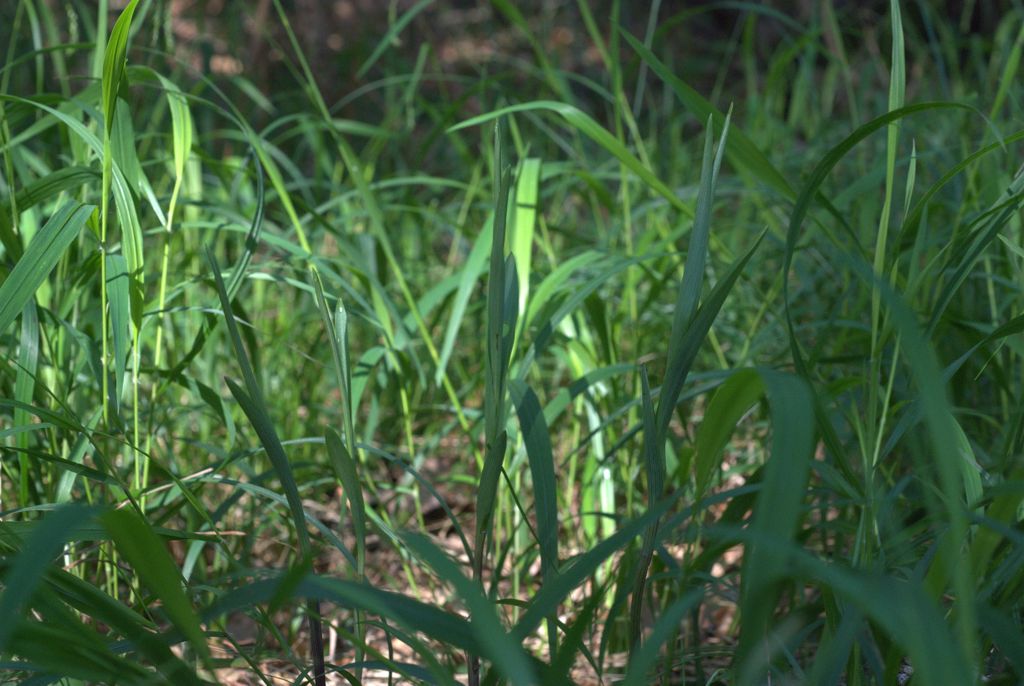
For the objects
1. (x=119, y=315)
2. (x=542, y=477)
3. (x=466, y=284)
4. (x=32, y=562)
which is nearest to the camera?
(x=32, y=562)

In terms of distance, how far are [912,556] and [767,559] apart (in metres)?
0.41

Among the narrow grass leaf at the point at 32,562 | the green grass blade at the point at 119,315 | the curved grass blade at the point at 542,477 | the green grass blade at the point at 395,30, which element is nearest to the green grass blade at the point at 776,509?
Result: the curved grass blade at the point at 542,477

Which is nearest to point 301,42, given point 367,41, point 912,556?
point 367,41

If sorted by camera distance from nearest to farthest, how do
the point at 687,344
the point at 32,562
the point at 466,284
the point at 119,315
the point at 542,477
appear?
the point at 32,562, the point at 687,344, the point at 542,477, the point at 119,315, the point at 466,284

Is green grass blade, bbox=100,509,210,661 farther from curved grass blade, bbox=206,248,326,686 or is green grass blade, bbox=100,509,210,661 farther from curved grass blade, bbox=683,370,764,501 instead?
curved grass blade, bbox=683,370,764,501

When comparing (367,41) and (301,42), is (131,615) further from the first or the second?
(301,42)

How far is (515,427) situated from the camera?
3.68 ft

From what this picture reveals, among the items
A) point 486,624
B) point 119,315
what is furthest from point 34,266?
point 486,624

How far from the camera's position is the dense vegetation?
0.55 m

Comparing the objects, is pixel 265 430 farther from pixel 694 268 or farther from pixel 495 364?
pixel 694 268

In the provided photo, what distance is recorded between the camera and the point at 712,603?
44.9 inches

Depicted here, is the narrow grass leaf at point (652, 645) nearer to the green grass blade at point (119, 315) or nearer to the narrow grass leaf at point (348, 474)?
the narrow grass leaf at point (348, 474)

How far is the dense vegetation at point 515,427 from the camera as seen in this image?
546mm

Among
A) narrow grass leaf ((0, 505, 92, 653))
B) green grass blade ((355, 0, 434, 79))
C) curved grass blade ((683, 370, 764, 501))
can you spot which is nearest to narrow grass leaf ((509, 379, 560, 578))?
curved grass blade ((683, 370, 764, 501))
